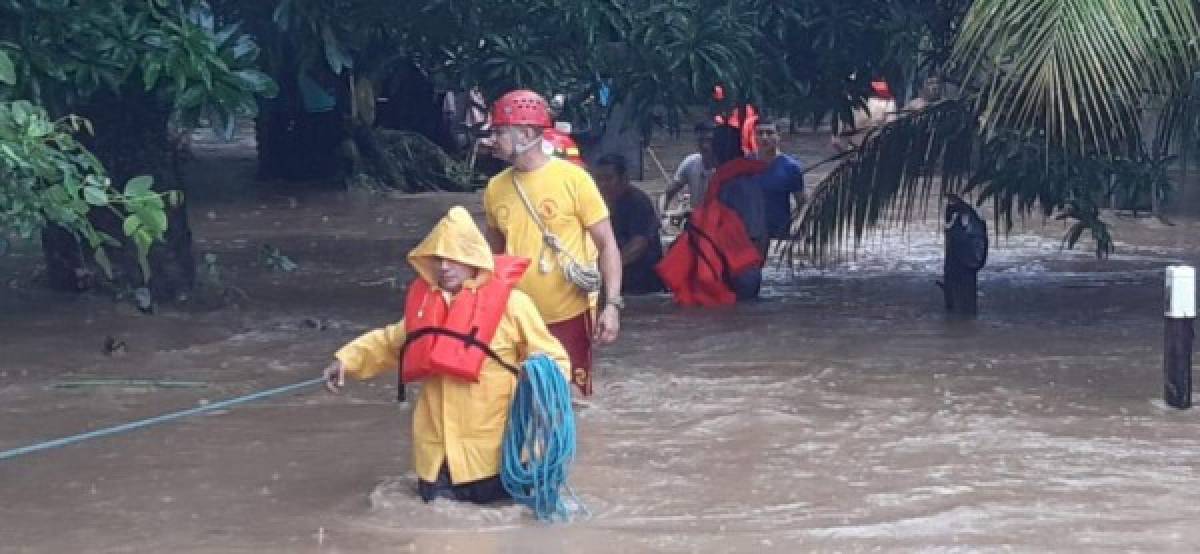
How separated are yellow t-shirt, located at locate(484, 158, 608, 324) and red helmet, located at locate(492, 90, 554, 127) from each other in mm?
305

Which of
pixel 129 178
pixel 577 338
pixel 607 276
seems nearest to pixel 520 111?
pixel 607 276

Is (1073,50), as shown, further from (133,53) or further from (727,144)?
(727,144)

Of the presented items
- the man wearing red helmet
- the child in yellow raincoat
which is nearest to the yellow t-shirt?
the man wearing red helmet

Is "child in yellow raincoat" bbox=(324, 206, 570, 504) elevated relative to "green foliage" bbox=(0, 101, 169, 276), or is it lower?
lower

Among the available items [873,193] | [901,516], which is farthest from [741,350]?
[901,516]

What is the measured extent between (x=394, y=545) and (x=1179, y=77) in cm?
587

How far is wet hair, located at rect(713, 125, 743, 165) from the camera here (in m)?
14.8

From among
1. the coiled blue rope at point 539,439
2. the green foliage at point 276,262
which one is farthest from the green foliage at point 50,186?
the green foliage at point 276,262

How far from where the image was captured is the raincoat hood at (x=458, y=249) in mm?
7484

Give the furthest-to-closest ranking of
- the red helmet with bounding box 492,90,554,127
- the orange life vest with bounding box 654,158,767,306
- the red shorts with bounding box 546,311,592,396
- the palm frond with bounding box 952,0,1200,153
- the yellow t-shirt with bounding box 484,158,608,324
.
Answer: the orange life vest with bounding box 654,158,767,306, the palm frond with bounding box 952,0,1200,153, the red shorts with bounding box 546,311,592,396, the yellow t-shirt with bounding box 484,158,608,324, the red helmet with bounding box 492,90,554,127

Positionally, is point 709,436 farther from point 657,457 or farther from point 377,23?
point 377,23

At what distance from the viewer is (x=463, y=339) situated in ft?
24.3

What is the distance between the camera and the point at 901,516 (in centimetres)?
789

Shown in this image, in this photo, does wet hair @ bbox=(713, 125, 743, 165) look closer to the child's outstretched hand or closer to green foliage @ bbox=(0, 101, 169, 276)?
the child's outstretched hand
